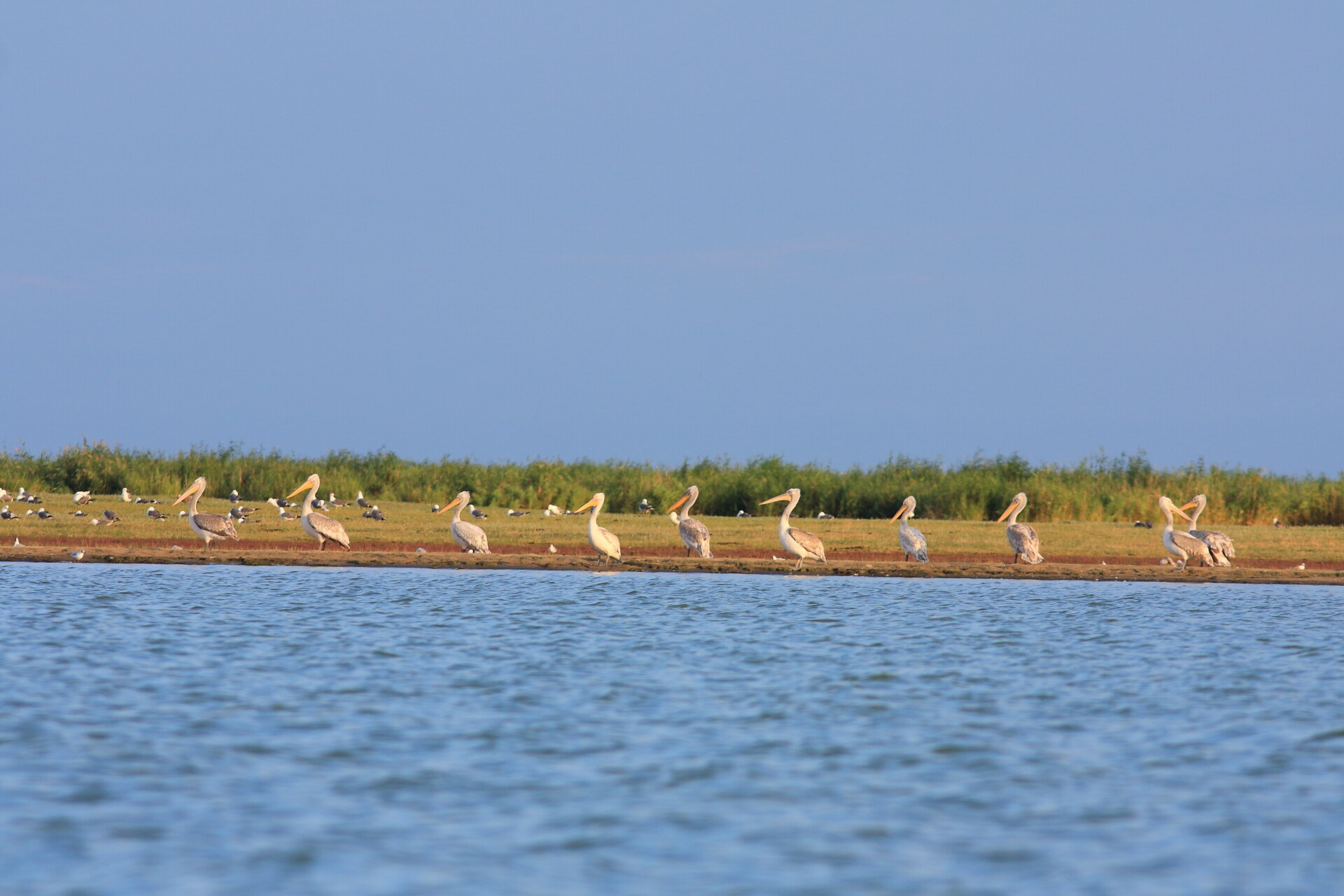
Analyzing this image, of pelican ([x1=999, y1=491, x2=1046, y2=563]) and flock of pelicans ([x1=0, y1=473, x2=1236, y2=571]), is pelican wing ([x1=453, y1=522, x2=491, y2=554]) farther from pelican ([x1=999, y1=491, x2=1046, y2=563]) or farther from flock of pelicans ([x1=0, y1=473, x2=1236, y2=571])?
pelican ([x1=999, y1=491, x2=1046, y2=563])

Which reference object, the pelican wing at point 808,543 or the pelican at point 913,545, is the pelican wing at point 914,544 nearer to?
the pelican at point 913,545

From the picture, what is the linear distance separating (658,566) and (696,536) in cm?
148

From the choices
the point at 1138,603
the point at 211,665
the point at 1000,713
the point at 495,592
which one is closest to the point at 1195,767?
the point at 1000,713

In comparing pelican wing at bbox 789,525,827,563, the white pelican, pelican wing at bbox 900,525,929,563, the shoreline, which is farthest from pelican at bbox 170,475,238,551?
the white pelican

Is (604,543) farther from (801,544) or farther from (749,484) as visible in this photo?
(749,484)

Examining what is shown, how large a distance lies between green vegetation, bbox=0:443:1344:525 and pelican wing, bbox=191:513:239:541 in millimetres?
10107

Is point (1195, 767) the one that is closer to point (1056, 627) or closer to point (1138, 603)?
point (1056, 627)

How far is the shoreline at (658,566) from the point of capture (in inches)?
799

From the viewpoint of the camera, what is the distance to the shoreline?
20297 millimetres

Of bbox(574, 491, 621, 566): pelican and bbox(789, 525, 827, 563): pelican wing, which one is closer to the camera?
bbox(574, 491, 621, 566): pelican

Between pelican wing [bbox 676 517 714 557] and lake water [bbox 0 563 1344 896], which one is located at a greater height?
pelican wing [bbox 676 517 714 557]

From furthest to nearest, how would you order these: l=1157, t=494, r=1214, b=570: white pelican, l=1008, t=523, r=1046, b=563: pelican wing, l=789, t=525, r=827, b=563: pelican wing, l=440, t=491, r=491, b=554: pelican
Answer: l=1008, t=523, r=1046, b=563: pelican wing
l=440, t=491, r=491, b=554: pelican
l=789, t=525, r=827, b=563: pelican wing
l=1157, t=494, r=1214, b=570: white pelican

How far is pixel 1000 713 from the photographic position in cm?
1096

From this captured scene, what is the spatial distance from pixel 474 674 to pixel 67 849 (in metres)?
5.58
